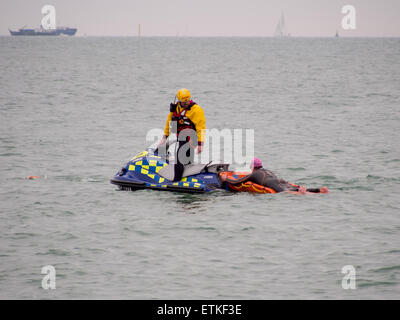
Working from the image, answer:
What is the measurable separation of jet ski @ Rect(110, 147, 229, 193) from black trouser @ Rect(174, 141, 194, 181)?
0.35ft

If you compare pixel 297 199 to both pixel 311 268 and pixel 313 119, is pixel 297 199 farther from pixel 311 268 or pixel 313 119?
pixel 313 119

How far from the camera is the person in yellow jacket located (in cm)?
1438

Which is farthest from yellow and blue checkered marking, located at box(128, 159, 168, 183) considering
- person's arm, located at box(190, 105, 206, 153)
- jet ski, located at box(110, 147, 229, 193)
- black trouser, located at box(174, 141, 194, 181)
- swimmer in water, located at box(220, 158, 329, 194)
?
swimmer in water, located at box(220, 158, 329, 194)

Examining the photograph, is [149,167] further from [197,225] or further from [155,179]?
[197,225]

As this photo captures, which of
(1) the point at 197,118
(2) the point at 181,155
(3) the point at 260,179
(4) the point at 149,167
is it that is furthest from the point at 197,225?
Answer: (1) the point at 197,118

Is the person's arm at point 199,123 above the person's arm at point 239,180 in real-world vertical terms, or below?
above

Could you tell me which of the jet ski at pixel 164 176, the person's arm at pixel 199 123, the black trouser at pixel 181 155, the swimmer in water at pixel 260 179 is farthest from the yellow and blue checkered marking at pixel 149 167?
the swimmer in water at pixel 260 179

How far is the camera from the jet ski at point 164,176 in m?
14.6

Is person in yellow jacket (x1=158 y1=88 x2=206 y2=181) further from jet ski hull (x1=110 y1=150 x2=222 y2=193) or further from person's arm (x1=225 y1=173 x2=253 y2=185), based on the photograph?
person's arm (x1=225 y1=173 x2=253 y2=185)

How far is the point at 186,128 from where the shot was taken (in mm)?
14500

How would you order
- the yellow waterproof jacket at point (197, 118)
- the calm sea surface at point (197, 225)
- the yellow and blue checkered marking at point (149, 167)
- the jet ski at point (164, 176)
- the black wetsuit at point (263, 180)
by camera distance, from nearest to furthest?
the calm sea surface at point (197, 225) → the yellow waterproof jacket at point (197, 118) → the black wetsuit at point (263, 180) → the jet ski at point (164, 176) → the yellow and blue checkered marking at point (149, 167)

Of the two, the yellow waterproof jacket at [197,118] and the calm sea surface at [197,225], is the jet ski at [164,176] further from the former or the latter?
the yellow waterproof jacket at [197,118]

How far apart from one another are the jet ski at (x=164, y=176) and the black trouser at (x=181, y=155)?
107 millimetres

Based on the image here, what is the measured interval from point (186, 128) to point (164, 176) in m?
1.21
